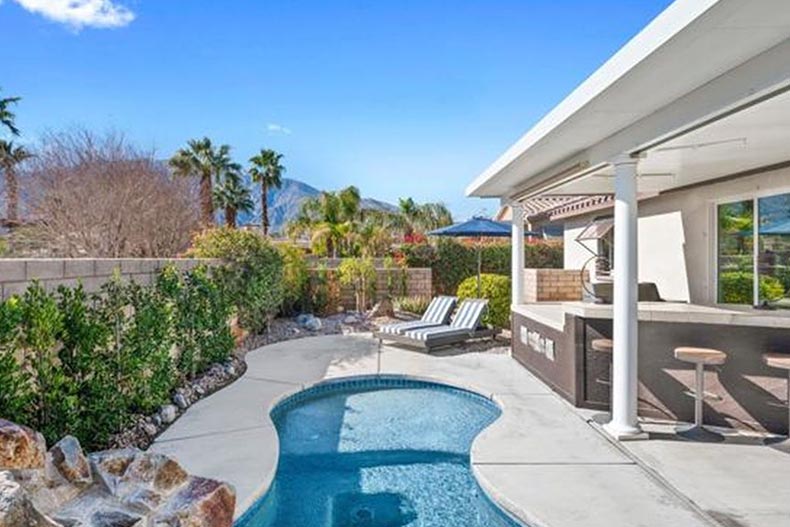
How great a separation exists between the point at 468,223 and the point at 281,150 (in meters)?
27.7

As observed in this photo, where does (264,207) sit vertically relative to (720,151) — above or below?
above

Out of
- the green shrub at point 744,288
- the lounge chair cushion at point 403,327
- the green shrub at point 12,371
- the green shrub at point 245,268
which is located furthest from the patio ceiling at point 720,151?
the green shrub at point 245,268

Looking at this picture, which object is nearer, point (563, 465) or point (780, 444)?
point (563, 465)

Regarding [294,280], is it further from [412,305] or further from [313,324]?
[412,305]

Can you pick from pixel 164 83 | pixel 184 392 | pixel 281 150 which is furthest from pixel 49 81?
pixel 184 392

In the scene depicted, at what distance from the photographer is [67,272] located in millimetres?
5531

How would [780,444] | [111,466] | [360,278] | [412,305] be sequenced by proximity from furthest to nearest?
[360,278] < [412,305] < [780,444] < [111,466]

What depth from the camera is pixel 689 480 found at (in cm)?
520

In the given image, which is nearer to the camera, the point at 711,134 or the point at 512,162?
the point at 711,134

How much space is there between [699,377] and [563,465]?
87.8 inches

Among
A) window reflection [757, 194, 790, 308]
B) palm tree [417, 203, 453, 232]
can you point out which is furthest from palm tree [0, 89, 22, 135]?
palm tree [417, 203, 453, 232]

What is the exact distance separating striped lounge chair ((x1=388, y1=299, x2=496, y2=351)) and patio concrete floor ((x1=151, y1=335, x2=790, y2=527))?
10.1 feet

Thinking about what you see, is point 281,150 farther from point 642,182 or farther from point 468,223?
point 642,182

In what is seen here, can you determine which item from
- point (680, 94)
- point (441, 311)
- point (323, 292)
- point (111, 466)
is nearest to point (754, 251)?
point (680, 94)
